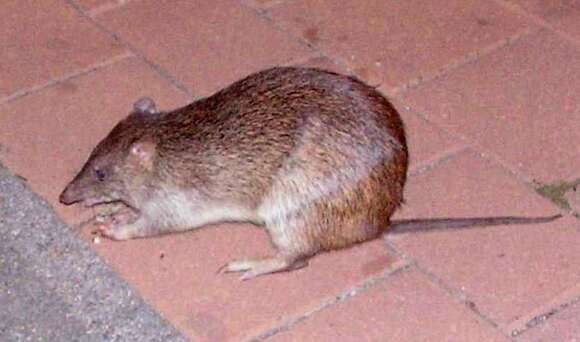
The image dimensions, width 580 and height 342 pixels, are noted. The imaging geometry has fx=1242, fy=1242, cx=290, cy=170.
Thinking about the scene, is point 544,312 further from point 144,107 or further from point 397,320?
point 144,107

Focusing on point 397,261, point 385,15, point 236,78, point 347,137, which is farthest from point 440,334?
point 385,15

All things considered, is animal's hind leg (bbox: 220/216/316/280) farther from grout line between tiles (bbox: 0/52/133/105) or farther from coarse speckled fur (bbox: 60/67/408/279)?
grout line between tiles (bbox: 0/52/133/105)

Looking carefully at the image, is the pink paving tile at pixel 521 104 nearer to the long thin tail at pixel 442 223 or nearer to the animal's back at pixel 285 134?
the long thin tail at pixel 442 223

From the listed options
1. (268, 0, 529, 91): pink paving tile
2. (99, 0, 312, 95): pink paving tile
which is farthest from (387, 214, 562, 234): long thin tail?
(99, 0, 312, 95): pink paving tile

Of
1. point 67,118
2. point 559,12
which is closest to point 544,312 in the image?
point 559,12

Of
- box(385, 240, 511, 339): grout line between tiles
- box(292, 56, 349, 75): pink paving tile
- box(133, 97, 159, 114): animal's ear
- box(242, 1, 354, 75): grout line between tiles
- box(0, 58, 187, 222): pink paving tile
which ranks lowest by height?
box(385, 240, 511, 339): grout line between tiles

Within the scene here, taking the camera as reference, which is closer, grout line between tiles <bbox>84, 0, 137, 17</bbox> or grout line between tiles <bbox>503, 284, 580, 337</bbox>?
grout line between tiles <bbox>503, 284, 580, 337</bbox>
